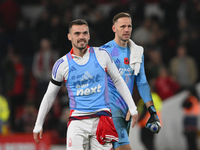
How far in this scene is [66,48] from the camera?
1429cm

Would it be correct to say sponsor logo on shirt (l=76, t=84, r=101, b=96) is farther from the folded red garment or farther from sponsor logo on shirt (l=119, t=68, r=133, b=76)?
sponsor logo on shirt (l=119, t=68, r=133, b=76)

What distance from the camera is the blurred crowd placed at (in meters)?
13.3

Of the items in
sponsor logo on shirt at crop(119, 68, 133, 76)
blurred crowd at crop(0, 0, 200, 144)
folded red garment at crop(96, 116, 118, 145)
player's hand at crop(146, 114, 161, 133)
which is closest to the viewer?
folded red garment at crop(96, 116, 118, 145)

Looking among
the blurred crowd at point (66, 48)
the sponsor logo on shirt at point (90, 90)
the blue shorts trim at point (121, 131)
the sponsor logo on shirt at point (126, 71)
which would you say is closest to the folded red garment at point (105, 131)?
the sponsor logo on shirt at point (90, 90)

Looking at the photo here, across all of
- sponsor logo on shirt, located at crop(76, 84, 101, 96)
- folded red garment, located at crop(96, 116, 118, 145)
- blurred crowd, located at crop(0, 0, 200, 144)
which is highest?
blurred crowd, located at crop(0, 0, 200, 144)

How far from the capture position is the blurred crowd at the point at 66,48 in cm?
1327

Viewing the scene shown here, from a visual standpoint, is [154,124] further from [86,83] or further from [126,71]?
[86,83]

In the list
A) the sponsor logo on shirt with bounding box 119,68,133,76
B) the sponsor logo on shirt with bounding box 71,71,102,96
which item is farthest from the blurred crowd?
the sponsor logo on shirt with bounding box 71,71,102,96

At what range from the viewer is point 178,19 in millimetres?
14906

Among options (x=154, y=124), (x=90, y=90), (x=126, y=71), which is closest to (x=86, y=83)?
(x=90, y=90)

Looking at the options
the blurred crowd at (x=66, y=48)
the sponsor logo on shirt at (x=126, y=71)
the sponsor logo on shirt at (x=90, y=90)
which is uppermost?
the blurred crowd at (x=66, y=48)

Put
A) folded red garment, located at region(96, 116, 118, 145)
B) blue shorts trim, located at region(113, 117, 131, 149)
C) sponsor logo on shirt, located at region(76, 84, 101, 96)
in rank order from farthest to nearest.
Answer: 1. blue shorts trim, located at region(113, 117, 131, 149)
2. sponsor logo on shirt, located at region(76, 84, 101, 96)
3. folded red garment, located at region(96, 116, 118, 145)

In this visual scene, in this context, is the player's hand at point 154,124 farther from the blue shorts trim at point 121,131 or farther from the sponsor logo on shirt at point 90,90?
the sponsor logo on shirt at point 90,90

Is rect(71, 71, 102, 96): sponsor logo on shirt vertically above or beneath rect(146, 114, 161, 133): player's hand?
above
